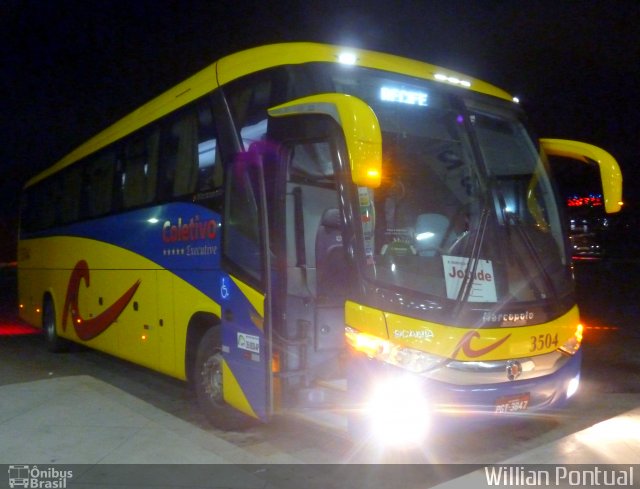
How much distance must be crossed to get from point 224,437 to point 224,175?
8.87ft

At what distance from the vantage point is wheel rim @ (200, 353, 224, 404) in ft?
23.3

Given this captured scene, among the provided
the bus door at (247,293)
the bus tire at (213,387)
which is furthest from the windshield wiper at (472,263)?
the bus tire at (213,387)

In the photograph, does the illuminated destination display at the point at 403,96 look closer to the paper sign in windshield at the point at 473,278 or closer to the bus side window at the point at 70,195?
the paper sign in windshield at the point at 473,278

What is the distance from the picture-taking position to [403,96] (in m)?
6.07

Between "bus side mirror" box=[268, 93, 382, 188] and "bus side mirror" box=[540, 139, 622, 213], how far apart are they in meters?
2.85

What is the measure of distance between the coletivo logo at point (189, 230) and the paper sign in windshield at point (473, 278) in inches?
101

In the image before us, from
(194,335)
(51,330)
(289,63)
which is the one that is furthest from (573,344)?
(51,330)

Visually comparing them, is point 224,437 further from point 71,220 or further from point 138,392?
point 71,220

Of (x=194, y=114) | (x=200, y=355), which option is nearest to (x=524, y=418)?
(x=200, y=355)

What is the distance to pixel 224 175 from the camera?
663 cm

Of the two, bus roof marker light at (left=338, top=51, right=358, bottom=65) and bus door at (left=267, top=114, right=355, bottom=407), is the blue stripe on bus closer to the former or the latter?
bus door at (left=267, top=114, right=355, bottom=407)

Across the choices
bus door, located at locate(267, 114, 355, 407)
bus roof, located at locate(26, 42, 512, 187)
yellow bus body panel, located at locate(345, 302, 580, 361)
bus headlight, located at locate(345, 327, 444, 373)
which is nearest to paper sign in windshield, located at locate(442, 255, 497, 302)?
yellow bus body panel, located at locate(345, 302, 580, 361)

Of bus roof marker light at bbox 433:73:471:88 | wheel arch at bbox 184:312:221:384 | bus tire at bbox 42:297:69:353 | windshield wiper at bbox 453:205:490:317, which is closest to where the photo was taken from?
windshield wiper at bbox 453:205:490:317

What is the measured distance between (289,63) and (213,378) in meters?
3.45
